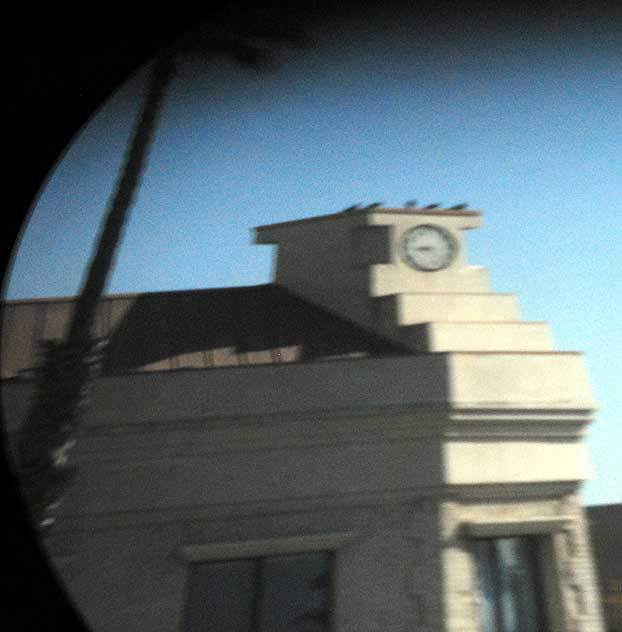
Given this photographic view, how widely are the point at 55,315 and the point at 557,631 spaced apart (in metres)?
2.26

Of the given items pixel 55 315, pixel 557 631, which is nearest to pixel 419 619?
pixel 557 631

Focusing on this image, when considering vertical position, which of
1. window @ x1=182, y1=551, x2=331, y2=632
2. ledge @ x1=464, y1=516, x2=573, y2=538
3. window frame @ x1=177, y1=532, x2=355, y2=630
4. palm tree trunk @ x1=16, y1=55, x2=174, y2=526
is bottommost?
window @ x1=182, y1=551, x2=331, y2=632

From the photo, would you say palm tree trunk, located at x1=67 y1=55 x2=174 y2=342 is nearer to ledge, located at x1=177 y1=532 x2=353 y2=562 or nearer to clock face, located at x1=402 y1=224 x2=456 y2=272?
ledge, located at x1=177 y1=532 x2=353 y2=562

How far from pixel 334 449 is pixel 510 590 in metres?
0.80

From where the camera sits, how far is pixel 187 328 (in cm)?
330

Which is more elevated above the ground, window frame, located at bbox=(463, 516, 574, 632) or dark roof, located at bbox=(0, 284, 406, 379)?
dark roof, located at bbox=(0, 284, 406, 379)

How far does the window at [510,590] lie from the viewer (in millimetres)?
2545

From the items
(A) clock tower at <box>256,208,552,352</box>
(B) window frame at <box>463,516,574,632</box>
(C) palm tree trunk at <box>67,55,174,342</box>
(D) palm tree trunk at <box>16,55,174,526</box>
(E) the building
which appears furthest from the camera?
(C) palm tree trunk at <box>67,55,174,342</box>

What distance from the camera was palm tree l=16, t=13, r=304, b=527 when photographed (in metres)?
3.05

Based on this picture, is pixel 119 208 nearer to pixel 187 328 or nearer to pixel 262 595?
pixel 187 328

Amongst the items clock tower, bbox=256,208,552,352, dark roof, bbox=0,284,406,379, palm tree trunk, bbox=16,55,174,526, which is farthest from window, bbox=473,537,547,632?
palm tree trunk, bbox=16,55,174,526

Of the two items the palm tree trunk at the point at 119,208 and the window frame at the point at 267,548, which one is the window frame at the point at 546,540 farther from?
the palm tree trunk at the point at 119,208

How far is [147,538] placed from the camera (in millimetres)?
2834

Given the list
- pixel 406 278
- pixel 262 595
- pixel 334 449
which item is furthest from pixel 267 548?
pixel 406 278
